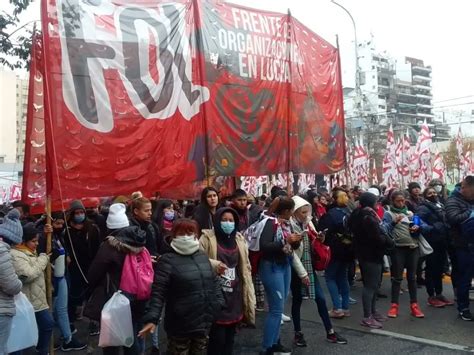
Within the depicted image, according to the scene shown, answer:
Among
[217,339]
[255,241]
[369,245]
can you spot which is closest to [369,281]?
[369,245]

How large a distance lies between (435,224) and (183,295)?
479 cm

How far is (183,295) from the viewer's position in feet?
12.2

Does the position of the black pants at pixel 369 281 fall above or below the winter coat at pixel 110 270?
below

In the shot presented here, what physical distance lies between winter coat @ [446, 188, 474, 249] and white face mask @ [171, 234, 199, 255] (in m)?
4.10

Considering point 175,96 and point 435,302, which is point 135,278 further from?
point 435,302

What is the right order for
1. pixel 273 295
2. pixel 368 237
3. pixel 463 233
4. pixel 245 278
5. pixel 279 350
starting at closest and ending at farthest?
pixel 245 278, pixel 273 295, pixel 279 350, pixel 368 237, pixel 463 233

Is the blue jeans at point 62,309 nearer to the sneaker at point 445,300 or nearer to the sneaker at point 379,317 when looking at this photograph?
the sneaker at point 379,317

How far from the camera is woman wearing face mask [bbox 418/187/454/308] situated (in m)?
7.15

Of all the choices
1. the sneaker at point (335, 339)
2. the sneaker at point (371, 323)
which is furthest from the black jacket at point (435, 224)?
the sneaker at point (335, 339)

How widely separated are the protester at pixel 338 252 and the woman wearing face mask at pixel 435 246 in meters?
1.42

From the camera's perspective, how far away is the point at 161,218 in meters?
6.77

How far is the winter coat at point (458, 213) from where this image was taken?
636cm

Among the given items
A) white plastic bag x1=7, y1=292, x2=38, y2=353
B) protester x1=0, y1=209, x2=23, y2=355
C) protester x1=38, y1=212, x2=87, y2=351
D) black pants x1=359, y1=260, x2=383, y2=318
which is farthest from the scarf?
protester x1=0, y1=209, x2=23, y2=355

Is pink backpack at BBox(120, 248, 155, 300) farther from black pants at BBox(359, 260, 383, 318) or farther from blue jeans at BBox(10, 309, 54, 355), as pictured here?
black pants at BBox(359, 260, 383, 318)
